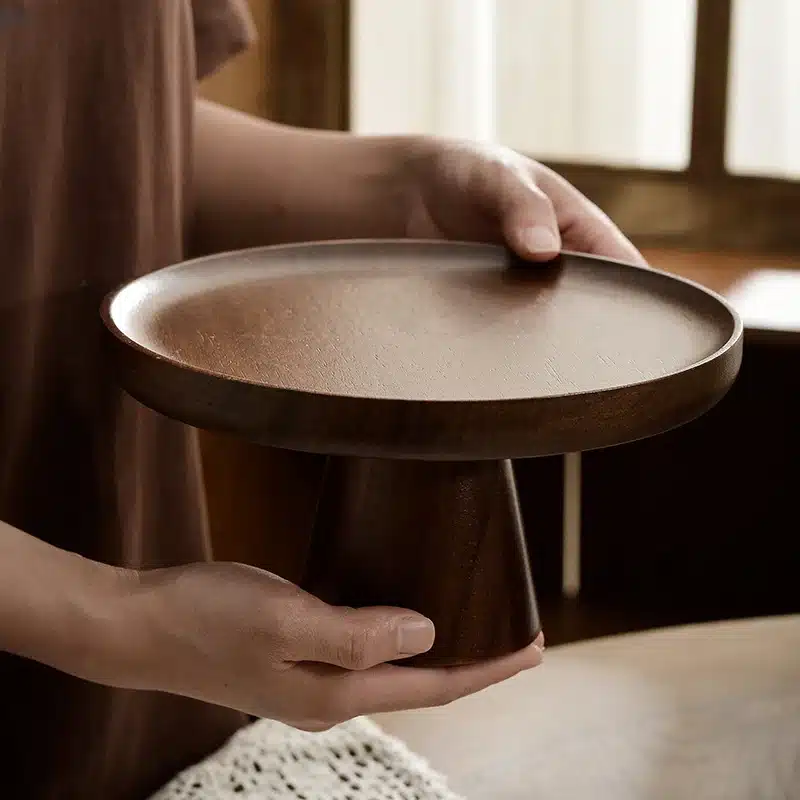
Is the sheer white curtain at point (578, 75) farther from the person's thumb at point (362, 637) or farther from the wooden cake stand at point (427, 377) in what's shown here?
the person's thumb at point (362, 637)

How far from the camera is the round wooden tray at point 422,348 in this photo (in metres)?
0.46

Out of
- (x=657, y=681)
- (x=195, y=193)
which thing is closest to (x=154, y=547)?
(x=195, y=193)

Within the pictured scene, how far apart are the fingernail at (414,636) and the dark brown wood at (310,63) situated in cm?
128

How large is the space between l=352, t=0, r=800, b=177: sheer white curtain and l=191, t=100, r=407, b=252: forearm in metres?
0.80

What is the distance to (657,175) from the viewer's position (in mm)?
1656

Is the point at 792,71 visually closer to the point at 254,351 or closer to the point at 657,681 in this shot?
the point at 657,681

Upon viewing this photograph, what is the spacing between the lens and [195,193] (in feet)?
2.83

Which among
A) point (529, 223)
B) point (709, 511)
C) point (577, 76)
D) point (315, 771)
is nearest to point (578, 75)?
point (577, 76)

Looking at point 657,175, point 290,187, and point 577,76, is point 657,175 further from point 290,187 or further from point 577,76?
point 290,187

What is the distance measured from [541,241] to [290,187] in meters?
0.23

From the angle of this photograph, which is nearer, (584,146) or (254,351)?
(254,351)

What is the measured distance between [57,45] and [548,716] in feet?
1.85

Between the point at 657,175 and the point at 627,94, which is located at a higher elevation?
the point at 627,94

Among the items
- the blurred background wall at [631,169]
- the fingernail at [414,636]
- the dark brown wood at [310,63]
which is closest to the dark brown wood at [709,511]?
the blurred background wall at [631,169]
